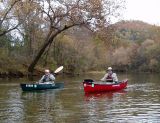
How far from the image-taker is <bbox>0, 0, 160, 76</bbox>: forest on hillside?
4147 centimetres

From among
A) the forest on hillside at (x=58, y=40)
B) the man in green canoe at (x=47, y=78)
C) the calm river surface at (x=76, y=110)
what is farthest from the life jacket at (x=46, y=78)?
the forest on hillside at (x=58, y=40)

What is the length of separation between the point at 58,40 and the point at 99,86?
123 feet

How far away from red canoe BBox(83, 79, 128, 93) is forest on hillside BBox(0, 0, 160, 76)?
11.0 meters

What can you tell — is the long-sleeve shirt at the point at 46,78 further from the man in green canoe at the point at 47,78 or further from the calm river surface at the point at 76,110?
the calm river surface at the point at 76,110

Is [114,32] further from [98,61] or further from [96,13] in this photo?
[98,61]

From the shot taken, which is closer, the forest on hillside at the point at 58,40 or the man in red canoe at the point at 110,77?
the man in red canoe at the point at 110,77

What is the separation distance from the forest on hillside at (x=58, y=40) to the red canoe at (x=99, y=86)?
11.0 m

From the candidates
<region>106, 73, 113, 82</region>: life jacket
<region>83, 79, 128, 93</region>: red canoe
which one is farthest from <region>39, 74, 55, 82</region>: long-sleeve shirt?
<region>106, 73, 113, 82</region>: life jacket

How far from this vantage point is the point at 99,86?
2903 cm

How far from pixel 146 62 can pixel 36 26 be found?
172 feet

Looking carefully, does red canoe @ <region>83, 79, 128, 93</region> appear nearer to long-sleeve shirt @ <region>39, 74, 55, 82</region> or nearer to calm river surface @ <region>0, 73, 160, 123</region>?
long-sleeve shirt @ <region>39, 74, 55, 82</region>

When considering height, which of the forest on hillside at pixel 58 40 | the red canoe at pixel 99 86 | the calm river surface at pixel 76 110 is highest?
the forest on hillside at pixel 58 40

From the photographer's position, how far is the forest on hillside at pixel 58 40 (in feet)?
136

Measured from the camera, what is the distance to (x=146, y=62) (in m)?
104
